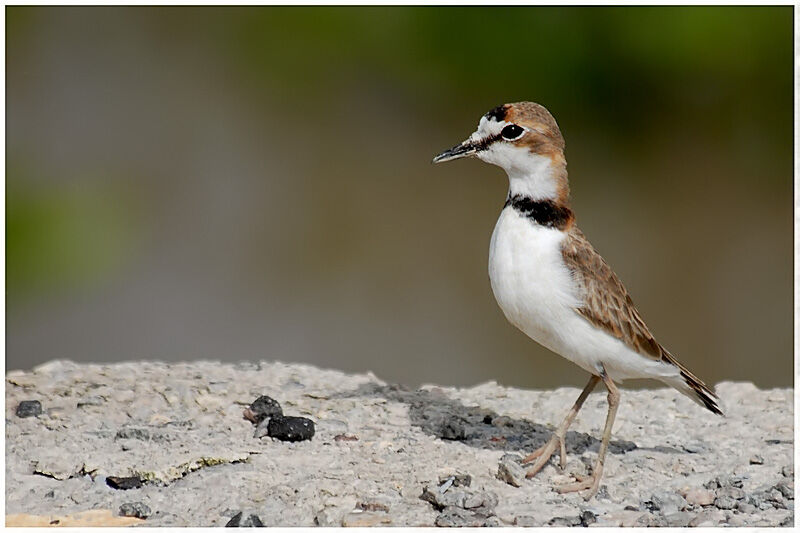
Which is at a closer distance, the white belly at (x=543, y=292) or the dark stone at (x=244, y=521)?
the dark stone at (x=244, y=521)

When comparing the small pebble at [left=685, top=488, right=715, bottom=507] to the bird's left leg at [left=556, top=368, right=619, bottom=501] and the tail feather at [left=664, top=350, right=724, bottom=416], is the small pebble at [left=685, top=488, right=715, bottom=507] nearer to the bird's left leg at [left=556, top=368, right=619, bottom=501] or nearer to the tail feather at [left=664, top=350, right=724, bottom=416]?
the bird's left leg at [left=556, top=368, right=619, bottom=501]

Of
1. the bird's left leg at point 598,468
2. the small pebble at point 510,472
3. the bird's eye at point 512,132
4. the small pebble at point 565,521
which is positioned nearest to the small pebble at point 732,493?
the bird's left leg at point 598,468

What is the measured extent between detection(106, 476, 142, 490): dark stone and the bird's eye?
2624 millimetres

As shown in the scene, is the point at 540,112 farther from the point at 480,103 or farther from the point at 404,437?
the point at 480,103

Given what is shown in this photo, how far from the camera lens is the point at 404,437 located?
22.1 ft

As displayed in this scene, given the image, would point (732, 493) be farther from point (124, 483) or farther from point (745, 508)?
point (124, 483)

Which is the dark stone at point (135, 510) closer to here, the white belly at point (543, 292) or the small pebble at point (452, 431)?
the small pebble at point (452, 431)

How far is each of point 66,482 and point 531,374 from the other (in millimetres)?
7189

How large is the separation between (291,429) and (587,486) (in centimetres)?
166

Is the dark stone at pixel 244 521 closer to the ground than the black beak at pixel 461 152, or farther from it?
closer to the ground

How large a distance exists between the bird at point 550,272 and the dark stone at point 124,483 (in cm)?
204

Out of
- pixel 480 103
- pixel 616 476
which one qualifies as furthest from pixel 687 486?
pixel 480 103

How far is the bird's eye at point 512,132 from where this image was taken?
20.8 ft

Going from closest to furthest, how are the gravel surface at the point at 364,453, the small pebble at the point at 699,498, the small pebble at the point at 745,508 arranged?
1. the gravel surface at the point at 364,453
2. the small pebble at the point at 745,508
3. the small pebble at the point at 699,498
